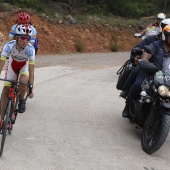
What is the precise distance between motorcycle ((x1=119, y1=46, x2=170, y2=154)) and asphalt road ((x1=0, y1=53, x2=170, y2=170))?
0.24m

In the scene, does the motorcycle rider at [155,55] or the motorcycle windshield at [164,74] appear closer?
the motorcycle windshield at [164,74]

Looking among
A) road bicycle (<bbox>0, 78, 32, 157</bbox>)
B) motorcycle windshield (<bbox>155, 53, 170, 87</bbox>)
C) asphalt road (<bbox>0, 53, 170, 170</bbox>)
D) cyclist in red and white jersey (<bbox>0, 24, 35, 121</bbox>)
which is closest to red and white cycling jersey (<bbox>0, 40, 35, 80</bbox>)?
cyclist in red and white jersey (<bbox>0, 24, 35, 121</bbox>)

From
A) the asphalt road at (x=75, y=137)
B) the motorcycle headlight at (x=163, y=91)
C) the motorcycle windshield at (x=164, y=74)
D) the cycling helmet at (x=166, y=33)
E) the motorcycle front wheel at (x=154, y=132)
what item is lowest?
the asphalt road at (x=75, y=137)

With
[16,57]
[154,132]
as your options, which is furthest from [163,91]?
[16,57]

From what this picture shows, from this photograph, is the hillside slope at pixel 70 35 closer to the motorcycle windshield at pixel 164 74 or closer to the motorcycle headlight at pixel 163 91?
the motorcycle windshield at pixel 164 74

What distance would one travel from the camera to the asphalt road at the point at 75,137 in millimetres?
5598

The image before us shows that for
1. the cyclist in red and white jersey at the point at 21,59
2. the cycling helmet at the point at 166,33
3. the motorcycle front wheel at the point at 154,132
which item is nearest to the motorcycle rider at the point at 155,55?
the cycling helmet at the point at 166,33

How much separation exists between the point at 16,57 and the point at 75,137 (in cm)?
152

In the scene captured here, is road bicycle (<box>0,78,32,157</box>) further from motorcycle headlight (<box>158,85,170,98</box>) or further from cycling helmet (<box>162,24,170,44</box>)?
cycling helmet (<box>162,24,170,44</box>)

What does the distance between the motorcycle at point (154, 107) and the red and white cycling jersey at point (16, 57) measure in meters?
1.63

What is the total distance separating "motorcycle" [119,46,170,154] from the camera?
19.7 ft

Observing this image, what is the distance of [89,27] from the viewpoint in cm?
3002

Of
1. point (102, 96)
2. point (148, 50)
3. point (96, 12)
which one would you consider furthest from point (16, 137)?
point (96, 12)

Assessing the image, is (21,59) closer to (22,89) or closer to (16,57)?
(16,57)
